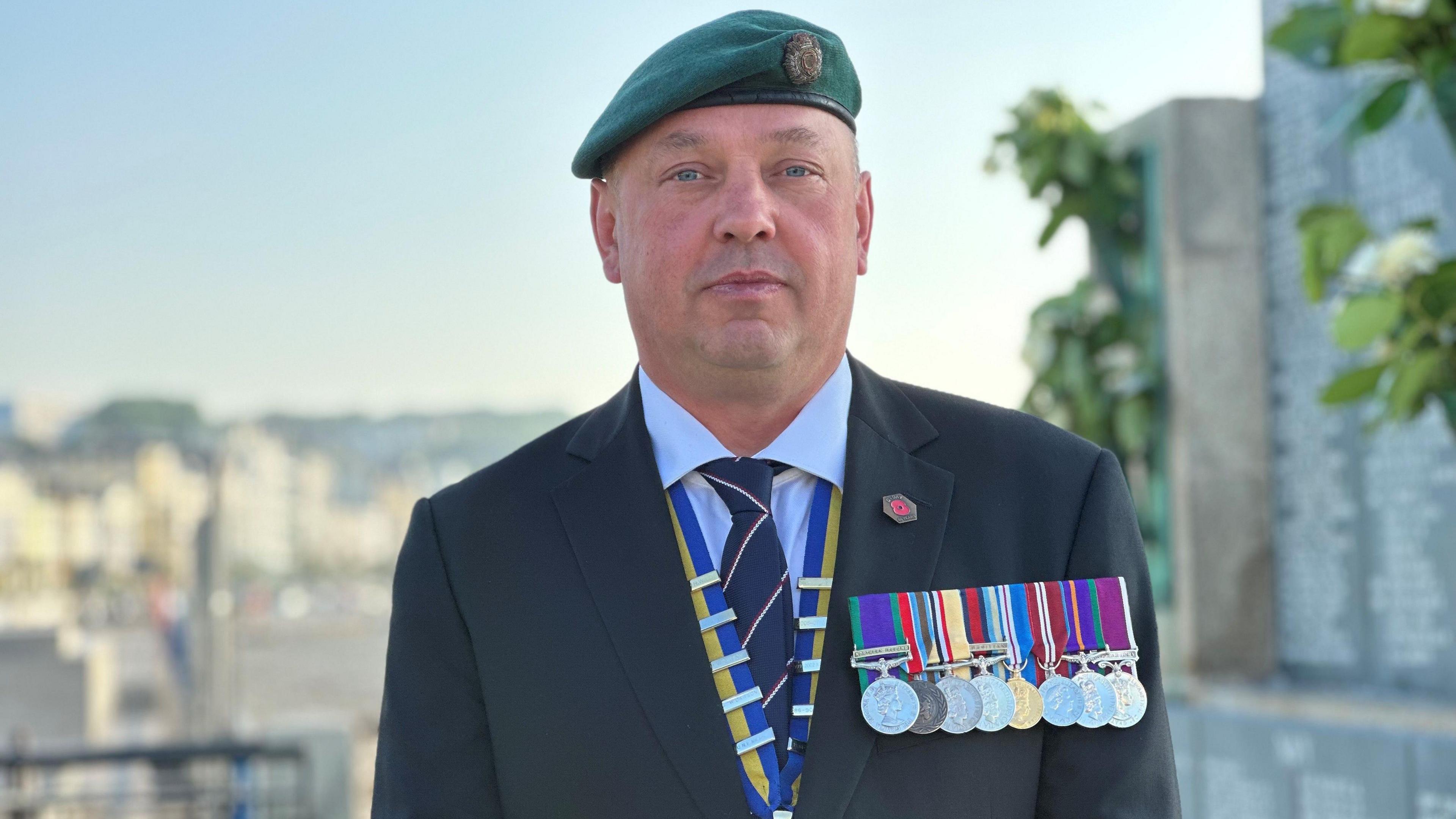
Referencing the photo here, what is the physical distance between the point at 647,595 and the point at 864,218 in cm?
46

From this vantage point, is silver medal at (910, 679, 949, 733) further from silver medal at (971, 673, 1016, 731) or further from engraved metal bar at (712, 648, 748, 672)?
engraved metal bar at (712, 648, 748, 672)

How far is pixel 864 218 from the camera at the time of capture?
1.46 m

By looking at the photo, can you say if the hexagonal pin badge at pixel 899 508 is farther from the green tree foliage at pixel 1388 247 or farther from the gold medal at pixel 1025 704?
the green tree foliage at pixel 1388 247

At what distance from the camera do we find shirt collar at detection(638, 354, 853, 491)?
1.42 meters

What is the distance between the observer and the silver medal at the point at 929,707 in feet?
4.36

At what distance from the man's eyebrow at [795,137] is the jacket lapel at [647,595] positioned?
35 cm

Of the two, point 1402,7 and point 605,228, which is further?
point 1402,7

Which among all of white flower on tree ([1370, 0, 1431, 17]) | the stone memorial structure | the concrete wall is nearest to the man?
white flower on tree ([1370, 0, 1431, 17])

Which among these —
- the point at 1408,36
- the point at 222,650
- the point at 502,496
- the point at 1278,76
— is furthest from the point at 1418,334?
the point at 222,650

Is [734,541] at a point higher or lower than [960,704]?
higher

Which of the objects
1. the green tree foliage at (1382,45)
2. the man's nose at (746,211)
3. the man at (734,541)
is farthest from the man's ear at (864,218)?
the green tree foliage at (1382,45)

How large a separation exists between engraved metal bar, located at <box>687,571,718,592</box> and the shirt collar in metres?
0.11

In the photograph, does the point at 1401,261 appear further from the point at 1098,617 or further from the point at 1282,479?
the point at 1098,617

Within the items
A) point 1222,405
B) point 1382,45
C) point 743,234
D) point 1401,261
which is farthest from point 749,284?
point 1222,405
